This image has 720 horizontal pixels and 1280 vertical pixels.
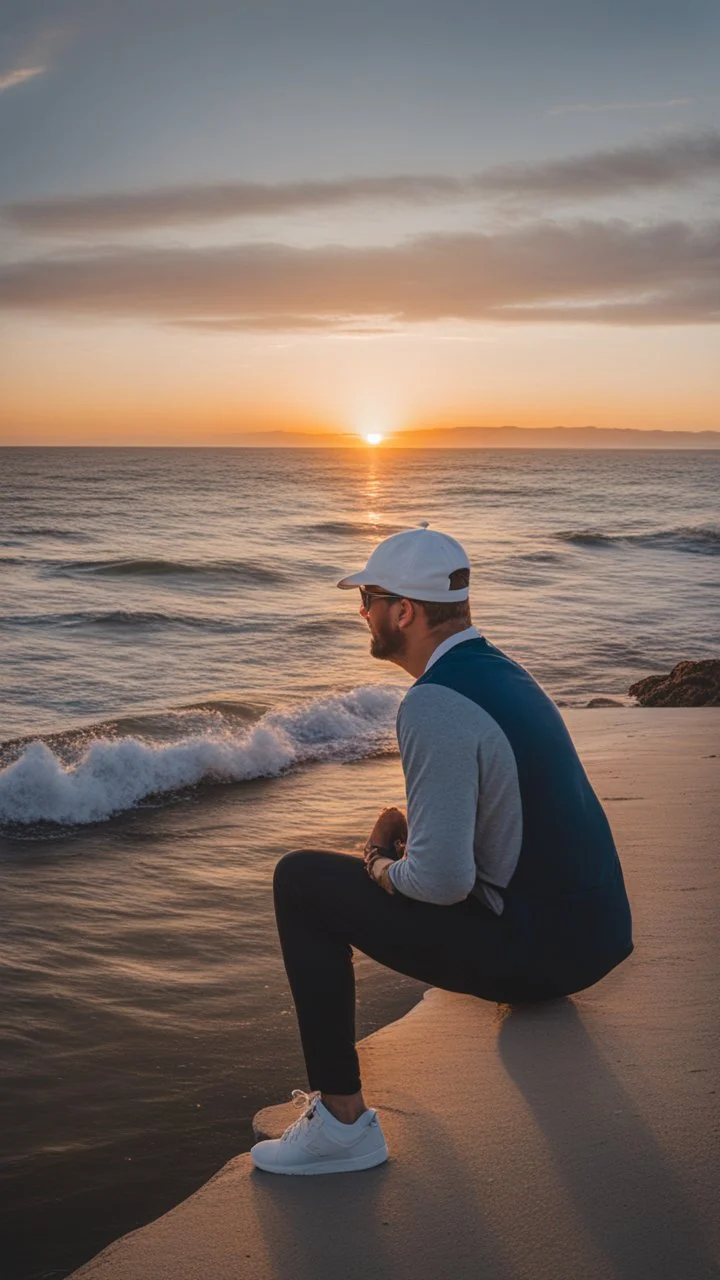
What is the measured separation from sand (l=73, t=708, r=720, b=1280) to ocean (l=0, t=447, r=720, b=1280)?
0.48 m

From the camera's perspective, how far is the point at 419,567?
300 centimetres

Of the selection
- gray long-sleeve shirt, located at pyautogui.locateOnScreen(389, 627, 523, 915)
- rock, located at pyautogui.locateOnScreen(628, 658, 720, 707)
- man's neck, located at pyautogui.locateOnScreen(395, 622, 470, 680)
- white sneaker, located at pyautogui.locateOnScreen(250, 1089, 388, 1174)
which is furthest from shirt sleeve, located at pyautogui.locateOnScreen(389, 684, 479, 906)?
rock, located at pyautogui.locateOnScreen(628, 658, 720, 707)

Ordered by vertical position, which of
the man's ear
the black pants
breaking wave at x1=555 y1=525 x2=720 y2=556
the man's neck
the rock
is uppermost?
the man's ear

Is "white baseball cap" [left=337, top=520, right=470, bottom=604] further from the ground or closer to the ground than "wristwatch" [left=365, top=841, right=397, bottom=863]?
further from the ground

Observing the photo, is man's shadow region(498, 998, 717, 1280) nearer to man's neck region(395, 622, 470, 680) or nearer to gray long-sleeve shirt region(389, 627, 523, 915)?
gray long-sleeve shirt region(389, 627, 523, 915)

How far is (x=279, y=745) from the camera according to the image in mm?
9438

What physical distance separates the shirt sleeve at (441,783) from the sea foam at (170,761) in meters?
5.14

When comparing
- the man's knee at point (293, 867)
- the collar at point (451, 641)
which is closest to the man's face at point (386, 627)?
the collar at point (451, 641)

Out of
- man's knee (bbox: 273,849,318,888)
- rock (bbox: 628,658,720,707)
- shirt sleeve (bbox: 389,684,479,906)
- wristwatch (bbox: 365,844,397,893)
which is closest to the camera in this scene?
shirt sleeve (bbox: 389,684,479,906)

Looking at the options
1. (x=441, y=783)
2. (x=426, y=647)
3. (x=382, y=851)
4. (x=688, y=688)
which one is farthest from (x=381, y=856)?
(x=688, y=688)

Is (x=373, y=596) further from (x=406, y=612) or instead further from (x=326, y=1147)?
(x=326, y=1147)

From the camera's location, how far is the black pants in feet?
10.00

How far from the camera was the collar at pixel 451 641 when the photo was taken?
3.01m

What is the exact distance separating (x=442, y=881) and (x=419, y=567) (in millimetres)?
827
